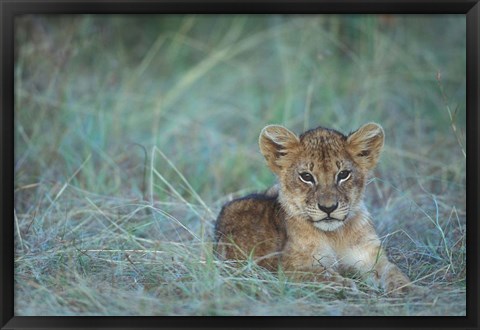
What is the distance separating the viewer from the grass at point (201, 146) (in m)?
6.02

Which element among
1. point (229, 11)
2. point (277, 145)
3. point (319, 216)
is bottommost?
point (319, 216)

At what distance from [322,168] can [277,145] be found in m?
0.44

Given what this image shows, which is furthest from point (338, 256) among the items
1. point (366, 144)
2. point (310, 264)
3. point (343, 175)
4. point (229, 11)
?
point (229, 11)

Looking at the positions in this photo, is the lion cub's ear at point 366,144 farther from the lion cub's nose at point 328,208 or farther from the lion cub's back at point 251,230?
the lion cub's back at point 251,230

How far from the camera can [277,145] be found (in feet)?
21.2

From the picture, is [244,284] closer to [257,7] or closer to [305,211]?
[305,211]

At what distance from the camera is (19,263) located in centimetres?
638

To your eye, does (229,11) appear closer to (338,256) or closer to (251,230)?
(251,230)

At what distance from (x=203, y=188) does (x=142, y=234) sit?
4.71 ft

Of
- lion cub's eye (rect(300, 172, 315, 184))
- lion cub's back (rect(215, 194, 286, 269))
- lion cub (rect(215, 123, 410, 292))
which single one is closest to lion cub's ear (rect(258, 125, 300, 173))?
lion cub (rect(215, 123, 410, 292))

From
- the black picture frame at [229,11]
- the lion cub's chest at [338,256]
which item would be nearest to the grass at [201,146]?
the black picture frame at [229,11]

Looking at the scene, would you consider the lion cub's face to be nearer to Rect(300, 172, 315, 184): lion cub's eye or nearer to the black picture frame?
Rect(300, 172, 315, 184): lion cub's eye

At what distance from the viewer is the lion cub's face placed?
20.0 feet

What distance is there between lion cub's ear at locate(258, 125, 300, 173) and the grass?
0.75 m
